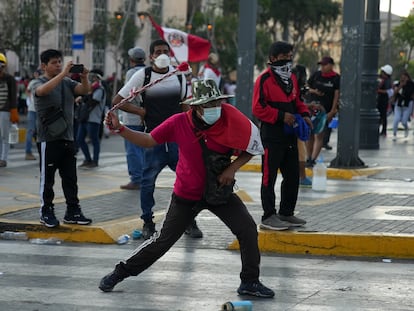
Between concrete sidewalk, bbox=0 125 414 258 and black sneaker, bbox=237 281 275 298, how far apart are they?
6.30 feet

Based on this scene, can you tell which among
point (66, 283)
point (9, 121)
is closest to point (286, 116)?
point (66, 283)

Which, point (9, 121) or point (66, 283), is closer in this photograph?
point (66, 283)

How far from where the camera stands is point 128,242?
9.88m

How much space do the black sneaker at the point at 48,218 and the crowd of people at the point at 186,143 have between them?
10 millimetres

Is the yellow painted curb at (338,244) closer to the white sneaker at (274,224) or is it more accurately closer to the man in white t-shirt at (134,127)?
the white sneaker at (274,224)

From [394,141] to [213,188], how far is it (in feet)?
59.7

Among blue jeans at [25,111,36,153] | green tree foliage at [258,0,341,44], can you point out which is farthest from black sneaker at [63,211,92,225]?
green tree foliage at [258,0,341,44]

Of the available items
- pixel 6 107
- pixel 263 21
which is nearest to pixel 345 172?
pixel 6 107

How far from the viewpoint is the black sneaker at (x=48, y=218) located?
9.92m

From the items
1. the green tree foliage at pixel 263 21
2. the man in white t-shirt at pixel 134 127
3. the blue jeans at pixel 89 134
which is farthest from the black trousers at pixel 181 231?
the green tree foliage at pixel 263 21

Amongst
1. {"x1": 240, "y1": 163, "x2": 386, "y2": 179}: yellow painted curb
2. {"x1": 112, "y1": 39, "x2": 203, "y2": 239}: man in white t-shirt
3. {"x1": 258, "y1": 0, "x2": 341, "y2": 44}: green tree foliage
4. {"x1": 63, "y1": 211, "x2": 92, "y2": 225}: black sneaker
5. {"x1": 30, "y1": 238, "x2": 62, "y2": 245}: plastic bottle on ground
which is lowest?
{"x1": 240, "y1": 163, "x2": 386, "y2": 179}: yellow painted curb

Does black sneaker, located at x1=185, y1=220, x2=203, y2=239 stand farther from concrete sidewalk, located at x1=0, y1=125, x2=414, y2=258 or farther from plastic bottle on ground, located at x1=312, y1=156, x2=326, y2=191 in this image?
plastic bottle on ground, located at x1=312, y1=156, x2=326, y2=191

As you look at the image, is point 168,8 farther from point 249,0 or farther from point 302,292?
point 302,292

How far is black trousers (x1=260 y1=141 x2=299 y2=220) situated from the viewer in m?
9.41
